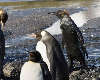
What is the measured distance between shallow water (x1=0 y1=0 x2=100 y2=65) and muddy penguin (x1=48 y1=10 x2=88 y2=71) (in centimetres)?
57

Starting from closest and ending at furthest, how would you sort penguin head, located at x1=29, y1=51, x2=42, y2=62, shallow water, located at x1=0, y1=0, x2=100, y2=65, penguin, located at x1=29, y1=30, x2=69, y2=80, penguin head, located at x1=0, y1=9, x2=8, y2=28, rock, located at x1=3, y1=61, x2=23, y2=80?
1. penguin head, located at x1=29, y1=51, x2=42, y2=62
2. penguin, located at x1=29, y1=30, x2=69, y2=80
3. rock, located at x1=3, y1=61, x2=23, y2=80
4. penguin head, located at x1=0, y1=9, x2=8, y2=28
5. shallow water, located at x1=0, y1=0, x2=100, y2=65

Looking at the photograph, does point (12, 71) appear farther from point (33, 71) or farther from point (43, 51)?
point (33, 71)

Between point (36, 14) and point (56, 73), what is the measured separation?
46.8 feet

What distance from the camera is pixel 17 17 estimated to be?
22.0 meters

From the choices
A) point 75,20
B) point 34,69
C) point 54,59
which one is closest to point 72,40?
point 54,59

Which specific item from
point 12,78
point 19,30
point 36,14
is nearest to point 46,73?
point 12,78

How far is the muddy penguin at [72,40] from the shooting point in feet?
35.8

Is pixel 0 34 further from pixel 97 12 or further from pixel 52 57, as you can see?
pixel 97 12

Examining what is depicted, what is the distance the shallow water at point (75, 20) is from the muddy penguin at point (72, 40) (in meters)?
0.57

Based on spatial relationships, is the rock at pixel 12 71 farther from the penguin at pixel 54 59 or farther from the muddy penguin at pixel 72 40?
the muddy penguin at pixel 72 40

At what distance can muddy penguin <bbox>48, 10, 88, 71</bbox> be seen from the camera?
10.9 meters

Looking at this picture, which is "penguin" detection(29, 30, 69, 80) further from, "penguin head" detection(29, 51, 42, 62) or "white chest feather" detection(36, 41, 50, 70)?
"penguin head" detection(29, 51, 42, 62)

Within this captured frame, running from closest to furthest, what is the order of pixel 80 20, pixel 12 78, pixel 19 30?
1. pixel 12 78
2. pixel 19 30
3. pixel 80 20

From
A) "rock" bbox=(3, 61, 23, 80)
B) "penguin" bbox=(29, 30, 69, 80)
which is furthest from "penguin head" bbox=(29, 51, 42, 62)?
"rock" bbox=(3, 61, 23, 80)
